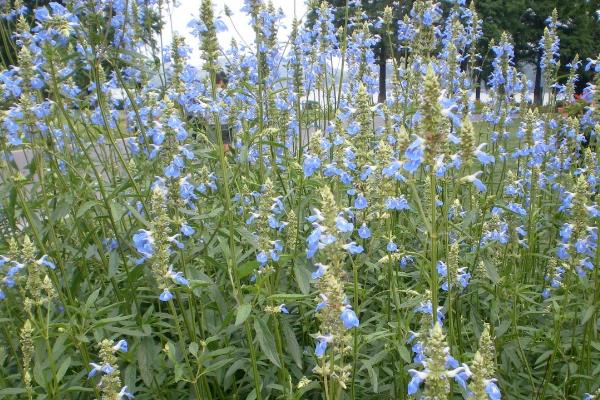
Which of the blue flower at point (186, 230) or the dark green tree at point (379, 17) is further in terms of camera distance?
the dark green tree at point (379, 17)

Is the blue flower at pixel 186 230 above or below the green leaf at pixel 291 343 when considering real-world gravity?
above

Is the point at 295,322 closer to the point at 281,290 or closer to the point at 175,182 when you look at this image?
the point at 281,290

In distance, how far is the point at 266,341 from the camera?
3195 mm

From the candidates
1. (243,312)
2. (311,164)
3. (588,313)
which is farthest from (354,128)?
(588,313)

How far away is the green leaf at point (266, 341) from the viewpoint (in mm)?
3107

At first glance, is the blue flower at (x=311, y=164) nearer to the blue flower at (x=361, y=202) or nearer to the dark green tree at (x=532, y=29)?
the blue flower at (x=361, y=202)

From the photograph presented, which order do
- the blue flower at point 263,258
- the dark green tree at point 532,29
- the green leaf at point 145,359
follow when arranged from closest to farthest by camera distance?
the blue flower at point 263,258
the green leaf at point 145,359
the dark green tree at point 532,29

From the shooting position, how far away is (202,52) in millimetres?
3953

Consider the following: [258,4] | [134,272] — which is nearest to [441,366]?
[134,272]

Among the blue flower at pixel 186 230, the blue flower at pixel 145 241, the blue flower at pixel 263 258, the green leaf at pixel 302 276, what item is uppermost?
the blue flower at pixel 145 241

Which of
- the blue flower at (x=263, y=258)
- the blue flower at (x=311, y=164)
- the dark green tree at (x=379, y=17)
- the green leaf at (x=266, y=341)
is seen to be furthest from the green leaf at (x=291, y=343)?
the dark green tree at (x=379, y=17)

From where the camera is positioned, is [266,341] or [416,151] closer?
[416,151]

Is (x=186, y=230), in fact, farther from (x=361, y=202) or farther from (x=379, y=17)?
(x=379, y=17)

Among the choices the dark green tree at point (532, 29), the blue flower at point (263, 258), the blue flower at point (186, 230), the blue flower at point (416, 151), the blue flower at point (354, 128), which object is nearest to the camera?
the blue flower at point (416, 151)
